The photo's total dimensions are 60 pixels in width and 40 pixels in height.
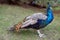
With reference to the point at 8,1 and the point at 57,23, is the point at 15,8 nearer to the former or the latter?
the point at 8,1

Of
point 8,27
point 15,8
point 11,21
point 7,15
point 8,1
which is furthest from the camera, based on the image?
point 8,1

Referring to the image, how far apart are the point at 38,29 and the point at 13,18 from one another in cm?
175

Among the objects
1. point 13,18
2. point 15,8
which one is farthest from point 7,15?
point 15,8

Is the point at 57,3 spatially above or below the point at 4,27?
below

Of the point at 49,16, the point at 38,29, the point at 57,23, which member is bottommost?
the point at 57,23

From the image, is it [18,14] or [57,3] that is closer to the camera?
[18,14]

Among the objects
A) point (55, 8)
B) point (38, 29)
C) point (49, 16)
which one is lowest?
point (55, 8)

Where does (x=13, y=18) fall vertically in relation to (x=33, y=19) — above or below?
below

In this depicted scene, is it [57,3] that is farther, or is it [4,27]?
[57,3]

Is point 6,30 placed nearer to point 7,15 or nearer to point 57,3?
point 7,15

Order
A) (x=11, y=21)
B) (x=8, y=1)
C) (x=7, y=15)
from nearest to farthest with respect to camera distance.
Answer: (x=11, y=21), (x=7, y=15), (x=8, y=1)

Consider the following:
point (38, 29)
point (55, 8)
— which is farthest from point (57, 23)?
point (55, 8)

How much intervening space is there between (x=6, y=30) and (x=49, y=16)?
1377 mm

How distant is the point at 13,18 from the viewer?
8180mm
